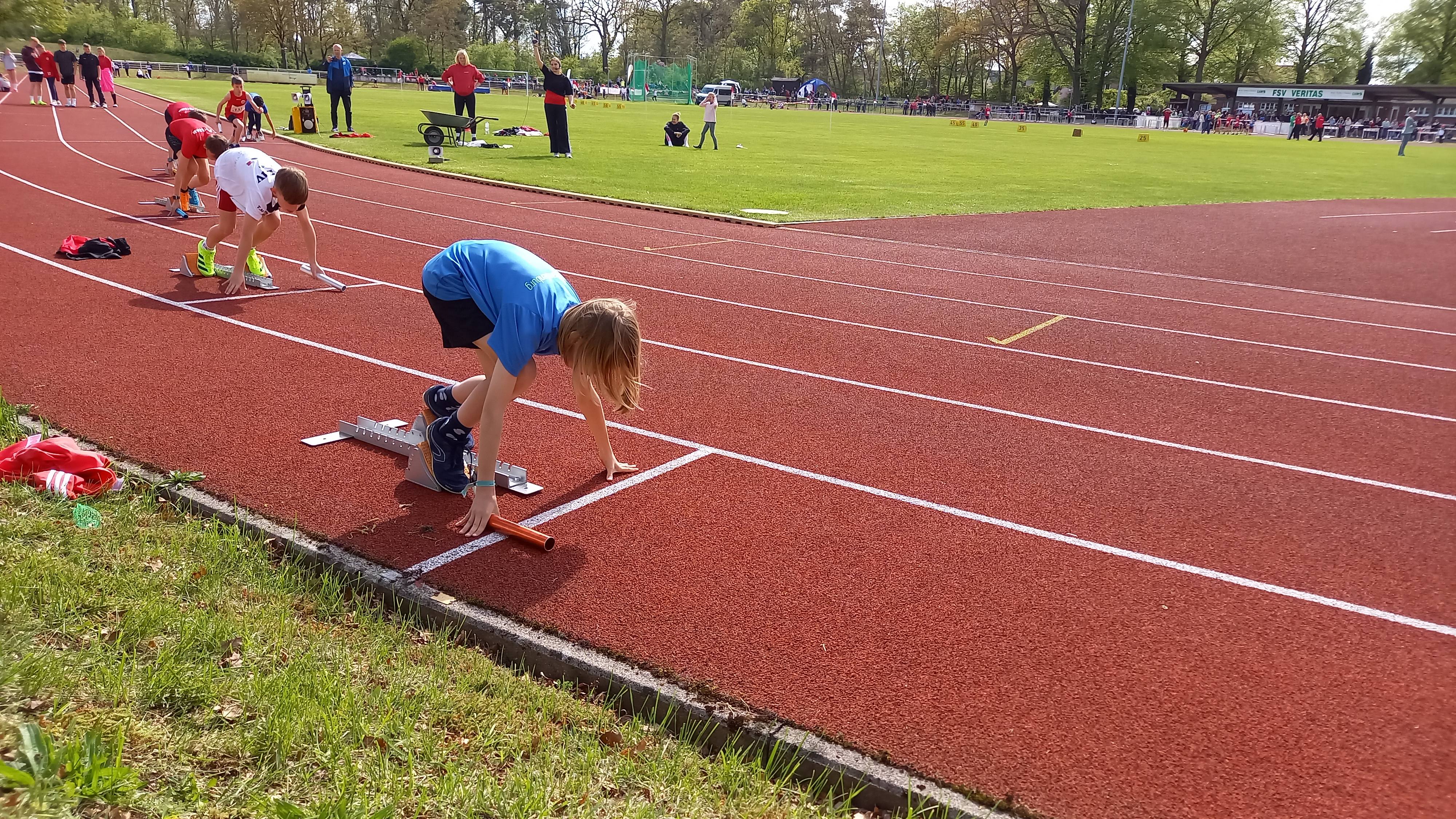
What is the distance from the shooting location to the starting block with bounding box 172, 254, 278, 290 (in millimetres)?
9758

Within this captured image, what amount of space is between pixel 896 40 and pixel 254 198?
117 meters

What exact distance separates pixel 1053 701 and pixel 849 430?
124 inches

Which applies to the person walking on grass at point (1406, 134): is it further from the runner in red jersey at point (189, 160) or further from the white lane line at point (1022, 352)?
the runner in red jersey at point (189, 160)

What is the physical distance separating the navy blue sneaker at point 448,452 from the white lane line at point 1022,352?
520 cm

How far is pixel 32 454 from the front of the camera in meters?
5.02

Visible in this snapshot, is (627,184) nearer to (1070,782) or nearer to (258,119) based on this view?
(258,119)

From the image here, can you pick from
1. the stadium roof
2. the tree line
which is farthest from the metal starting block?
the stadium roof

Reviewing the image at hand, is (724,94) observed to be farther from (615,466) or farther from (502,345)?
(502,345)

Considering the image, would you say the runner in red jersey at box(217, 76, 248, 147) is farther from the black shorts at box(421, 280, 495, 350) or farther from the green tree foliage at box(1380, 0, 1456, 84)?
the green tree foliage at box(1380, 0, 1456, 84)

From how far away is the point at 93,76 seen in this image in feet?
100

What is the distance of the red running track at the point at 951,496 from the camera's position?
3598 millimetres

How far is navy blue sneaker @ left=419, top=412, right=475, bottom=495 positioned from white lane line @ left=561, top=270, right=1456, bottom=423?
5.20 m

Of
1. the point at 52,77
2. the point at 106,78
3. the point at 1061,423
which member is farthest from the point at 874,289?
the point at 106,78

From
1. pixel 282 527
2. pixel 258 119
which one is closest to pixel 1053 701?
pixel 282 527
